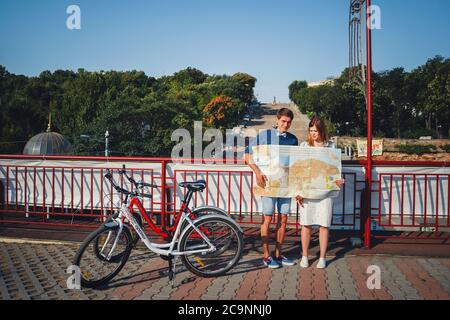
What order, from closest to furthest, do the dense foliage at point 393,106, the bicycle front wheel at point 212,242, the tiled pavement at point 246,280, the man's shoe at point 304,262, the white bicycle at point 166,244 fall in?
the tiled pavement at point 246,280
the white bicycle at point 166,244
the bicycle front wheel at point 212,242
the man's shoe at point 304,262
the dense foliage at point 393,106

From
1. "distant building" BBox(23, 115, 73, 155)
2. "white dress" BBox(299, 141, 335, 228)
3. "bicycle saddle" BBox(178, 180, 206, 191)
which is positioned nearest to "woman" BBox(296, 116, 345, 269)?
"white dress" BBox(299, 141, 335, 228)

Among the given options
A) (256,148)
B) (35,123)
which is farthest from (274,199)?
(35,123)

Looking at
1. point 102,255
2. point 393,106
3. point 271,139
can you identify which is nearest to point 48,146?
point 102,255

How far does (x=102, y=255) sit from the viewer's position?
14.2 feet

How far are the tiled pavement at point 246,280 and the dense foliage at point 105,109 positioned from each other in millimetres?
25451

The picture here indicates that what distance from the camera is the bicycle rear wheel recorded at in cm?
414

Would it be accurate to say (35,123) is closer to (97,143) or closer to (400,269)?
(97,143)

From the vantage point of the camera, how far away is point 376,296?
12.9ft

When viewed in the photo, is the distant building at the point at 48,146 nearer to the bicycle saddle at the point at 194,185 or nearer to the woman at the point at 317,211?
the bicycle saddle at the point at 194,185

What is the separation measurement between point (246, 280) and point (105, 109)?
38.9 m

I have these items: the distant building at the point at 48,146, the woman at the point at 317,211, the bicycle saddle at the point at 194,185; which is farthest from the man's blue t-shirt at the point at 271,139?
the distant building at the point at 48,146

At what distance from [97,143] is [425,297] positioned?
1126 inches

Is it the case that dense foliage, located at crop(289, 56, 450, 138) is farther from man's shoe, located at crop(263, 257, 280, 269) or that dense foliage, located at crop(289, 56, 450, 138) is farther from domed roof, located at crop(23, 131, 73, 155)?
man's shoe, located at crop(263, 257, 280, 269)

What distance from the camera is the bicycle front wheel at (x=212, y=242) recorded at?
14.4ft
